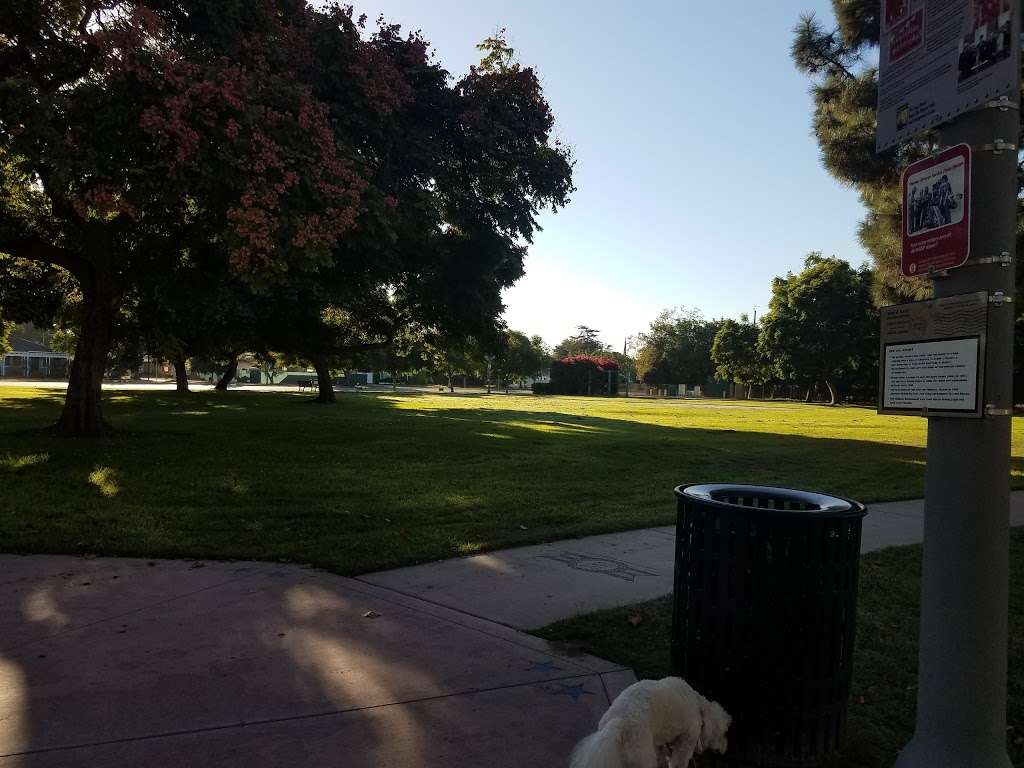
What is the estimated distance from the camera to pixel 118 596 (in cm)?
463

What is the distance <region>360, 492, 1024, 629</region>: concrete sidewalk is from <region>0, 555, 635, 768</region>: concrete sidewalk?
22cm

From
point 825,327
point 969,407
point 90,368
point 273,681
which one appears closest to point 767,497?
point 969,407

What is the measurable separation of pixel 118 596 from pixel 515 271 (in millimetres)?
11874

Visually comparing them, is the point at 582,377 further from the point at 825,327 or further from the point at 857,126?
the point at 857,126

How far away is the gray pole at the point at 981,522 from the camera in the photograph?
96.5 inches

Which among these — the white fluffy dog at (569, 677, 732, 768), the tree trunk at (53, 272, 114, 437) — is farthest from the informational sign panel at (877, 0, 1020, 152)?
the tree trunk at (53, 272, 114, 437)

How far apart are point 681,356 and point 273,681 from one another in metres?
90.4

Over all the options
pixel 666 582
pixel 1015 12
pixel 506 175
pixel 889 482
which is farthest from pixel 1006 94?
pixel 506 175

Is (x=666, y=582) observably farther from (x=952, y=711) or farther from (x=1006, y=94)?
(x=1006, y=94)

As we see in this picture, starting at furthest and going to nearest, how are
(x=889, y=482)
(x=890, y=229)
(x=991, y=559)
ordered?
1. (x=890, y=229)
2. (x=889, y=482)
3. (x=991, y=559)

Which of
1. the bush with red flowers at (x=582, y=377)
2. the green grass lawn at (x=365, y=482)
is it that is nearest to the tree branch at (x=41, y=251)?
the green grass lawn at (x=365, y=482)

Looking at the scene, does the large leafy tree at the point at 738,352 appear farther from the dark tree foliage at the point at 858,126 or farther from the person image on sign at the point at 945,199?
the person image on sign at the point at 945,199

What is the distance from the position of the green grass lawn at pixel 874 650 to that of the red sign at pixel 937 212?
1.93 m

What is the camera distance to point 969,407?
242 cm
